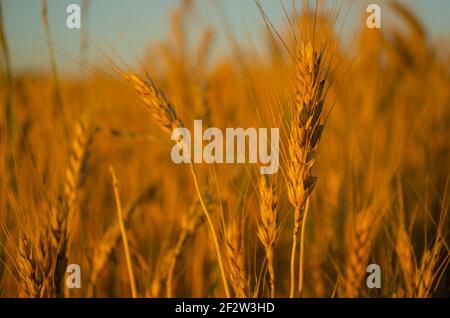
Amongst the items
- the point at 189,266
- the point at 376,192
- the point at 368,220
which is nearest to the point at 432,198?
the point at 376,192

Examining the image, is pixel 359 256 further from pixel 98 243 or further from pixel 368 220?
pixel 98 243

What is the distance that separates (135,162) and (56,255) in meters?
0.93

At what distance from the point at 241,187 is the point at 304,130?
38 centimetres

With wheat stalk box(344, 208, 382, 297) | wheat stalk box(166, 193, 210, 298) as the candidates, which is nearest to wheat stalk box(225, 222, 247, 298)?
wheat stalk box(166, 193, 210, 298)

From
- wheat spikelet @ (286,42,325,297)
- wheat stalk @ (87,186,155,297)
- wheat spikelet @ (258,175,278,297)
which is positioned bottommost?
wheat stalk @ (87,186,155,297)

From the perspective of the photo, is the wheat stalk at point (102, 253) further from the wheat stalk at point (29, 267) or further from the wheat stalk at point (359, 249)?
the wheat stalk at point (359, 249)

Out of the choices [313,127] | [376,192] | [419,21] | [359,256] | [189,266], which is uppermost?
[419,21]

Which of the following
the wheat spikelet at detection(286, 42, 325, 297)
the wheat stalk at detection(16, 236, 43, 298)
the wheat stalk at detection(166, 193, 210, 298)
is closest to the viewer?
the wheat spikelet at detection(286, 42, 325, 297)

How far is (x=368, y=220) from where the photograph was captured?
951 mm

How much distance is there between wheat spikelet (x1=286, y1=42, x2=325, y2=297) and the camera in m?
0.66

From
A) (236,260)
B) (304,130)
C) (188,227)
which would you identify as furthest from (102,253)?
(304,130)

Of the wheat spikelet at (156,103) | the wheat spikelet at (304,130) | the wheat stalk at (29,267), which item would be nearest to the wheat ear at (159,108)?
the wheat spikelet at (156,103)

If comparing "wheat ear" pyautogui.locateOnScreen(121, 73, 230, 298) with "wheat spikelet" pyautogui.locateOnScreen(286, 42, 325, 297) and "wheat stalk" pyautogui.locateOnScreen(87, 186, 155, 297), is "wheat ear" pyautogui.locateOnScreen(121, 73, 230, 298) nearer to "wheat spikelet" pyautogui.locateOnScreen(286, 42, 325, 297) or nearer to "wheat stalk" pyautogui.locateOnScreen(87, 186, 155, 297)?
"wheat spikelet" pyautogui.locateOnScreen(286, 42, 325, 297)

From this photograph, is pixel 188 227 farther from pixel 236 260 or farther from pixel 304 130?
pixel 304 130
